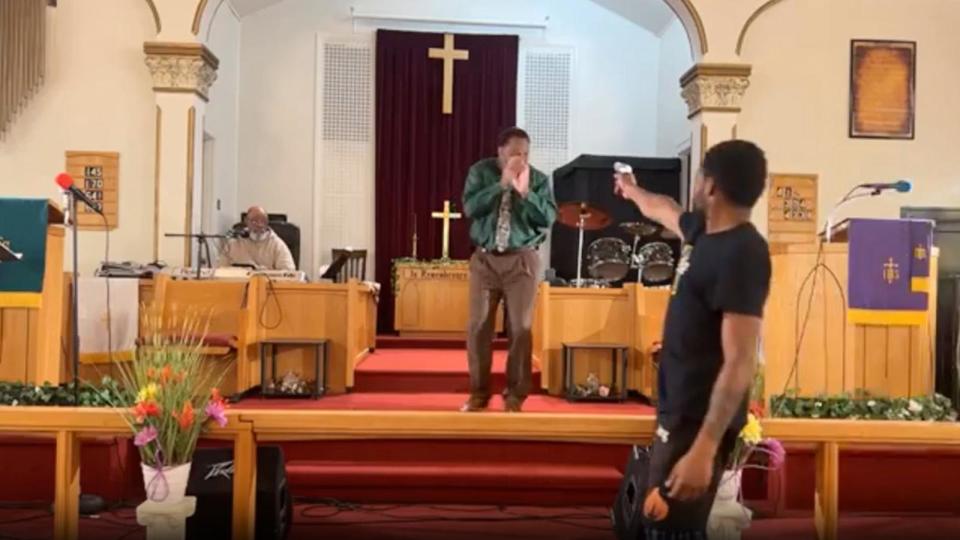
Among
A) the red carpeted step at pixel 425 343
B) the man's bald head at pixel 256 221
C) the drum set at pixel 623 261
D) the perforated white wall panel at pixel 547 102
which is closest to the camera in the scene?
the drum set at pixel 623 261

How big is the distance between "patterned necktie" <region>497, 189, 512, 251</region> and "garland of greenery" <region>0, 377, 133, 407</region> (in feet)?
6.34

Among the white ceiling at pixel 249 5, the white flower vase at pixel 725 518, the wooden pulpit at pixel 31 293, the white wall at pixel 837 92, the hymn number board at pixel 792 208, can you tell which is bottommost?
the white flower vase at pixel 725 518

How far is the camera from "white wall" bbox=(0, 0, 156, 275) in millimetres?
7152

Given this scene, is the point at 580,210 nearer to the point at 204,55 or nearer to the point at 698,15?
the point at 698,15

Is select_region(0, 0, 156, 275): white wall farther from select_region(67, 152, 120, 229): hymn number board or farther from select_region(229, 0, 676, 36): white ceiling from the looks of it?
select_region(229, 0, 676, 36): white ceiling

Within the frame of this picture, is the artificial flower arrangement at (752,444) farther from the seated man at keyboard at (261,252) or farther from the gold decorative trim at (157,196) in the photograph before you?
the gold decorative trim at (157,196)

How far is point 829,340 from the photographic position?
14.9 ft

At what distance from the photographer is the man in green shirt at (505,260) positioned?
12.8ft

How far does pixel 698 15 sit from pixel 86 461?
6.09 meters

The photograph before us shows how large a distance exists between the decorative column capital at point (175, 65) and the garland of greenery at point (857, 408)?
5.54 metres

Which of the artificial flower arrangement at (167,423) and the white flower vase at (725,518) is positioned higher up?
the artificial flower arrangement at (167,423)

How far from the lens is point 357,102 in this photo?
34.7 feet

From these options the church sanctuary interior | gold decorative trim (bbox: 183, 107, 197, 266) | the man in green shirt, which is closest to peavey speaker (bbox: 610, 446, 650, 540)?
the church sanctuary interior

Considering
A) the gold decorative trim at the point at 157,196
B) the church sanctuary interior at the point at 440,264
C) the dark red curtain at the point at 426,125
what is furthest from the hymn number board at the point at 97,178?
the dark red curtain at the point at 426,125
